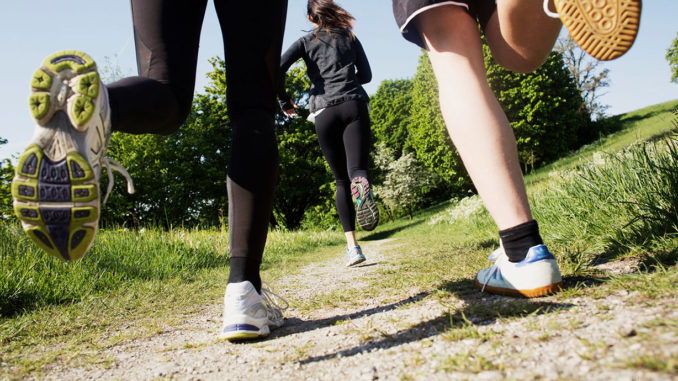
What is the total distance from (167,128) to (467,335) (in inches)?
50.9

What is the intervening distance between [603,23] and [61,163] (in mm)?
1598

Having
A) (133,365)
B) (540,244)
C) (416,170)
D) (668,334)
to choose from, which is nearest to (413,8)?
(540,244)

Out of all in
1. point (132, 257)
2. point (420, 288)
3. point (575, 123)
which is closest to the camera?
point (420, 288)

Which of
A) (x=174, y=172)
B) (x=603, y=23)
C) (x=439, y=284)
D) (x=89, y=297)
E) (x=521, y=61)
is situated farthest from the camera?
(x=174, y=172)

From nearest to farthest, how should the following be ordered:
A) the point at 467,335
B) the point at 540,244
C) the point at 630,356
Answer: the point at 630,356
the point at 467,335
the point at 540,244

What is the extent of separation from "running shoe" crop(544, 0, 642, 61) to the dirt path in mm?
741

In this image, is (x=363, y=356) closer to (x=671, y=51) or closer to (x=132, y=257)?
(x=132, y=257)

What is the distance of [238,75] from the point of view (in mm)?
1698

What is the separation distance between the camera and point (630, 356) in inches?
30.6

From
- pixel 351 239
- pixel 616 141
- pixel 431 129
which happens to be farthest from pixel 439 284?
pixel 431 129

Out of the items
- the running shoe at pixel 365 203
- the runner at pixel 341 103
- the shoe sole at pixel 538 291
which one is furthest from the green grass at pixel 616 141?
the runner at pixel 341 103

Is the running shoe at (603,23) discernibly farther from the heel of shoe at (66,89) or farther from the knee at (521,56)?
the heel of shoe at (66,89)

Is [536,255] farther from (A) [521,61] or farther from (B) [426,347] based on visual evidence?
(A) [521,61]

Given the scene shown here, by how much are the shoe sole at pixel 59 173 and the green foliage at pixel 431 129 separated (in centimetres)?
2326
